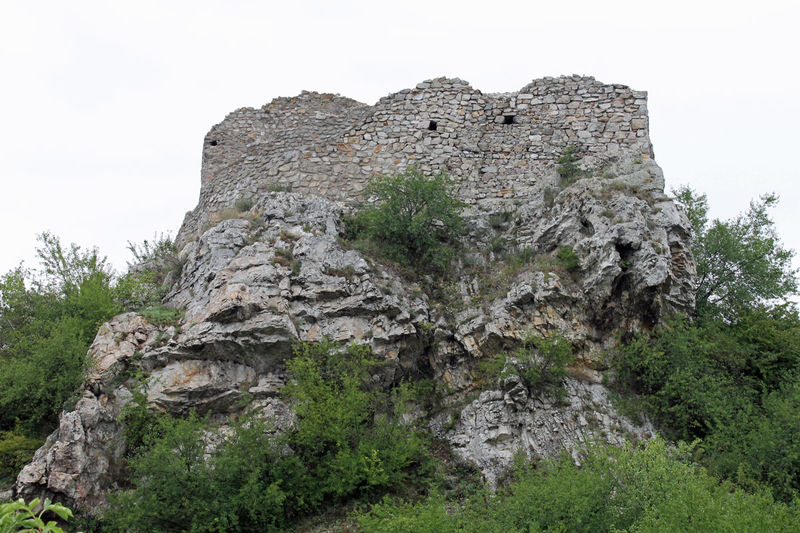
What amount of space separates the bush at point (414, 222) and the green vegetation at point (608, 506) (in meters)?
5.81

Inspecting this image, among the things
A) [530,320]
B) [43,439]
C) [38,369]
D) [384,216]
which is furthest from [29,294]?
[530,320]

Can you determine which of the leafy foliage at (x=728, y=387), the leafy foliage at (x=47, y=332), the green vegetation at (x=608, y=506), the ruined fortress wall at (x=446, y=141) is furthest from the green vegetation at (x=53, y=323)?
the leafy foliage at (x=728, y=387)

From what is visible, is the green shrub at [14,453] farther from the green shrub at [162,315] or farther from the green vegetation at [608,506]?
the green vegetation at [608,506]

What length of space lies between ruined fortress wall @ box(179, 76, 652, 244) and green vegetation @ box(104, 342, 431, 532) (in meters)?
6.33

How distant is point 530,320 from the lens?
42.9ft

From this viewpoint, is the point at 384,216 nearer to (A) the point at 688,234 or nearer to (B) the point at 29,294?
(A) the point at 688,234

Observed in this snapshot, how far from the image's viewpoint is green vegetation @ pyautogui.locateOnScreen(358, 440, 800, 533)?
8586 millimetres

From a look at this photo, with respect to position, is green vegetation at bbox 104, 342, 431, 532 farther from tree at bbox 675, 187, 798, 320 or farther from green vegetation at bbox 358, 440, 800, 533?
tree at bbox 675, 187, 798, 320

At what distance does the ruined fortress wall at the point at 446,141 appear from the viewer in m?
17.0

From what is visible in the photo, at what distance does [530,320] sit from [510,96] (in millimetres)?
7650

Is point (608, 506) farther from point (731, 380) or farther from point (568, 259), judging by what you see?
point (568, 259)

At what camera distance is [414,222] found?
1491 cm

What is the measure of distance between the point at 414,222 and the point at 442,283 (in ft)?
5.04

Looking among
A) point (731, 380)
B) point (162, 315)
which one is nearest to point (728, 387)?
point (731, 380)
